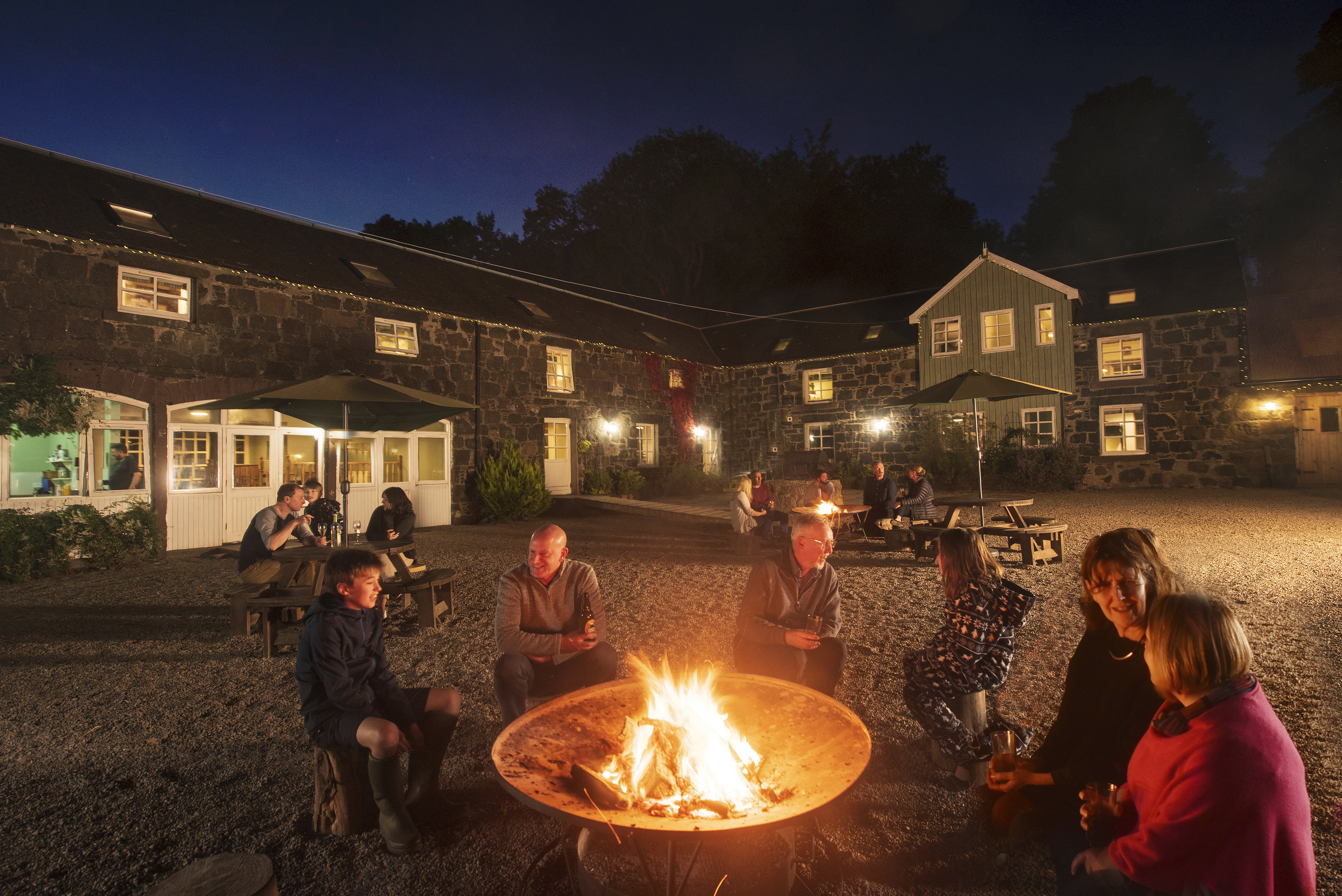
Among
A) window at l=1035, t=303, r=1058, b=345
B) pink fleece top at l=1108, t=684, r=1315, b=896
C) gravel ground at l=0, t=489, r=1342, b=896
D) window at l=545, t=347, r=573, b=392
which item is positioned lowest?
gravel ground at l=0, t=489, r=1342, b=896

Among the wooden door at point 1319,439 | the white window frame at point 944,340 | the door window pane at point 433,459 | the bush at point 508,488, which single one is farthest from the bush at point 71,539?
the wooden door at point 1319,439

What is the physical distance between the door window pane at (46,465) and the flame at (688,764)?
1127cm

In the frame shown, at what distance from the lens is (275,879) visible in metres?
2.24

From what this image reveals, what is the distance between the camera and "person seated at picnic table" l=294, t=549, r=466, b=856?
268 centimetres

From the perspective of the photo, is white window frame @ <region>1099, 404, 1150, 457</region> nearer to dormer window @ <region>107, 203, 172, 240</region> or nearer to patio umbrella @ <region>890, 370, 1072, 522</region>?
patio umbrella @ <region>890, 370, 1072, 522</region>

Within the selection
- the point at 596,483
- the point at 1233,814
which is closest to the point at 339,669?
the point at 1233,814

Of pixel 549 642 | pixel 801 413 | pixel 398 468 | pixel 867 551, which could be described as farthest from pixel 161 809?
pixel 801 413

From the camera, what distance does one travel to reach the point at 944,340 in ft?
67.0

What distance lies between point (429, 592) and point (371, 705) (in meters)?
3.39

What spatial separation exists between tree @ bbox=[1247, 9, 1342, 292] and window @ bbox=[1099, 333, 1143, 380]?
18998 mm

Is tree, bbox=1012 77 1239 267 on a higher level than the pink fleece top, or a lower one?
higher

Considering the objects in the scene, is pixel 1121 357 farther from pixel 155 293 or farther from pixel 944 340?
pixel 155 293

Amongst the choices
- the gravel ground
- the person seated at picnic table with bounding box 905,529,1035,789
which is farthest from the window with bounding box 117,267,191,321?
the person seated at picnic table with bounding box 905,529,1035,789

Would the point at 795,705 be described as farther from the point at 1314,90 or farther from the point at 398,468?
the point at 1314,90
